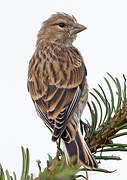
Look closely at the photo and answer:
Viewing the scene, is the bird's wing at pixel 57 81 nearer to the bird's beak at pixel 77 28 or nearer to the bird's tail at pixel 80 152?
the bird's tail at pixel 80 152

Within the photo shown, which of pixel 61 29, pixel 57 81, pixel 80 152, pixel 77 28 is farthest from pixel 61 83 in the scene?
pixel 61 29

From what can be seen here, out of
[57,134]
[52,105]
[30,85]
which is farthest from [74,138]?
[30,85]

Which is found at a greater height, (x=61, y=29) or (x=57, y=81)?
(x=61, y=29)

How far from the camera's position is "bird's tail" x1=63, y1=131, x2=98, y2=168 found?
226 cm

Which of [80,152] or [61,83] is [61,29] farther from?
[80,152]

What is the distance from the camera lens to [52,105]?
3.30 meters

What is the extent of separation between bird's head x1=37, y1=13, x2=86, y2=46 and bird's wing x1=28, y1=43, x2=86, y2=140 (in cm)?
31

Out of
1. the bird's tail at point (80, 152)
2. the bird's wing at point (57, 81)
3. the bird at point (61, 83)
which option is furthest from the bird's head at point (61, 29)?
the bird's tail at point (80, 152)

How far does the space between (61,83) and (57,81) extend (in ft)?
0.19

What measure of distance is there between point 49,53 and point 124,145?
250 centimetres

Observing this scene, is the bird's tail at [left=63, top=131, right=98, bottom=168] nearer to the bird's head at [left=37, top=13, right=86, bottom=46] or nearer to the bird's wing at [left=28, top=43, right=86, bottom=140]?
the bird's wing at [left=28, top=43, right=86, bottom=140]

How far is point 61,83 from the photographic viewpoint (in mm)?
3611

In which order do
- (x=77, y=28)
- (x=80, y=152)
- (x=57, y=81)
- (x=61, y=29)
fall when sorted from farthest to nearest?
(x=61, y=29) < (x=77, y=28) < (x=57, y=81) < (x=80, y=152)

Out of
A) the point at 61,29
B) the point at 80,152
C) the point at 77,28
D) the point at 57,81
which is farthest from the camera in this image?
the point at 61,29
